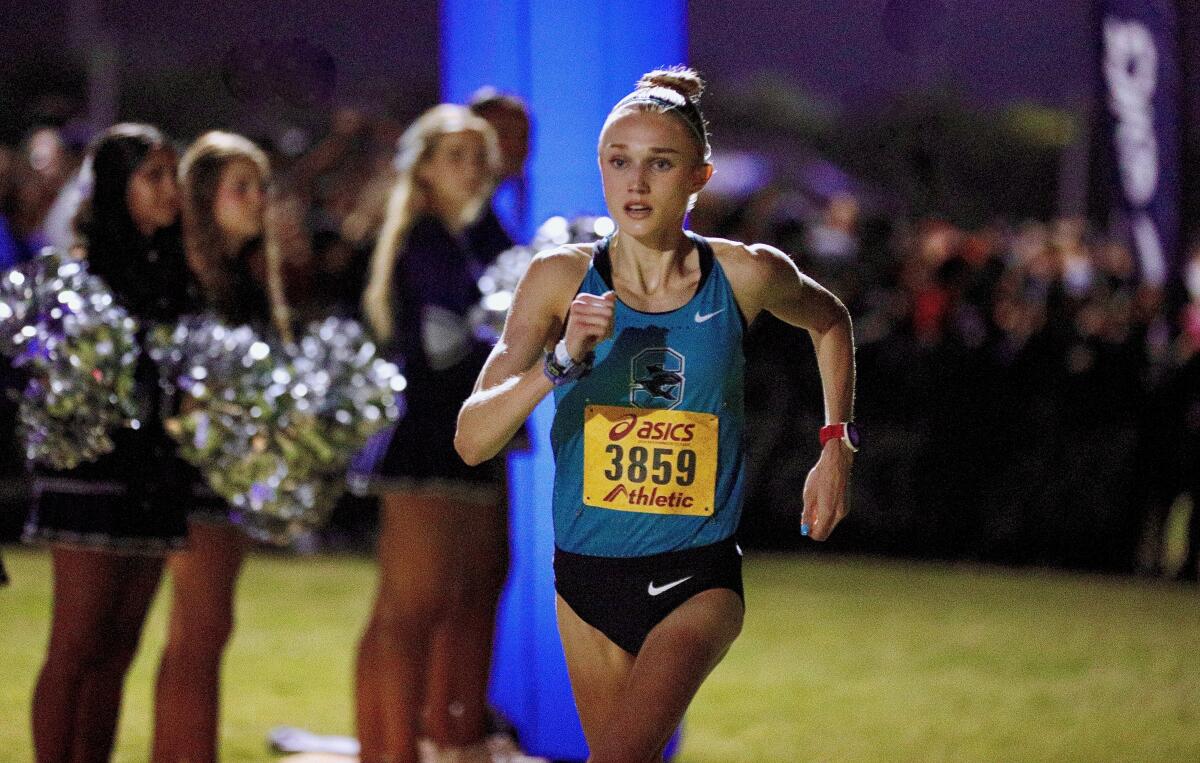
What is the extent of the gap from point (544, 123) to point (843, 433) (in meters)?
2.48

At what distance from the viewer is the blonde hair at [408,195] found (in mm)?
5383

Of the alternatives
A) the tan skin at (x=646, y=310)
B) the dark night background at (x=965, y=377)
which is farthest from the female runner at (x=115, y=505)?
the dark night background at (x=965, y=377)

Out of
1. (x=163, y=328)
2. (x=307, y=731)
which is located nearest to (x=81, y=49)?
(x=307, y=731)

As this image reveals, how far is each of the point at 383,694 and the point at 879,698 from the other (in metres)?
2.98

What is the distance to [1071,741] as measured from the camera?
22.4 feet

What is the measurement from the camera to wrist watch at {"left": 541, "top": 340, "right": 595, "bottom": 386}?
3.33 meters

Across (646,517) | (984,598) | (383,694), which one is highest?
(646,517)

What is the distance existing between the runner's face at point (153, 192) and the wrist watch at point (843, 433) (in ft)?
6.84

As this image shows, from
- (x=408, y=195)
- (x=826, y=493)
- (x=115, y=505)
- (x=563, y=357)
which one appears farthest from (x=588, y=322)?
(x=408, y=195)

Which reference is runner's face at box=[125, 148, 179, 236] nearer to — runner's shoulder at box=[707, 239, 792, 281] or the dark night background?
runner's shoulder at box=[707, 239, 792, 281]

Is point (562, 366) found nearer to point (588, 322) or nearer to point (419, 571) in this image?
point (588, 322)

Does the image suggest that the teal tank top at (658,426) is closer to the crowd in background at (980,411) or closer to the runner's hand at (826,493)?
the runner's hand at (826,493)

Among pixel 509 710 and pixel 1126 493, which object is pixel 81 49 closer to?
pixel 1126 493

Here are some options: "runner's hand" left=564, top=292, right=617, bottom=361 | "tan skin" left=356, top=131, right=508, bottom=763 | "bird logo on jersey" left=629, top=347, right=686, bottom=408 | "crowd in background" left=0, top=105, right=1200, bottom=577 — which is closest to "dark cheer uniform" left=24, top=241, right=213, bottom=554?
"tan skin" left=356, top=131, right=508, bottom=763
